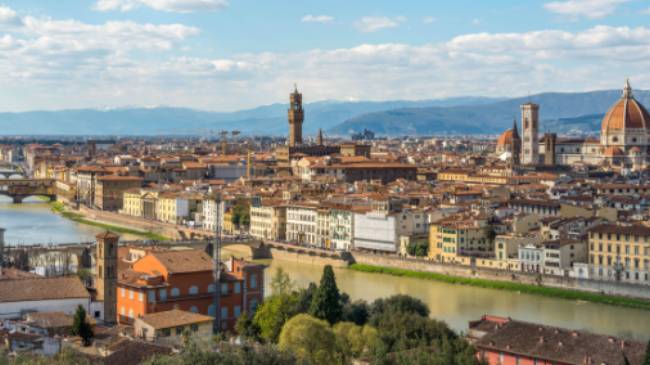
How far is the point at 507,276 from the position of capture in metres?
23.1

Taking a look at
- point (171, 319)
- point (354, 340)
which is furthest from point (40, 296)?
point (354, 340)

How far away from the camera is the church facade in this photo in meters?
51.0

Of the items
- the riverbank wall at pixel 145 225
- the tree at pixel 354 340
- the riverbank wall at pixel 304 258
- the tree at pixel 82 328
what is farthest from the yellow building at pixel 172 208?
the tree at pixel 82 328

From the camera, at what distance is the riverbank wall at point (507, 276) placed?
2106cm

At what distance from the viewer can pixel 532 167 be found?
4912cm

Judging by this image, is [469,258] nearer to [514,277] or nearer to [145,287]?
[514,277]

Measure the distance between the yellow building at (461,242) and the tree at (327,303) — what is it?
418 inches

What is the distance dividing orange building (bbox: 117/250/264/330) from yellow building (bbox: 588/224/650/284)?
8724mm

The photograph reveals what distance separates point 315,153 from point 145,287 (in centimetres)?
4298

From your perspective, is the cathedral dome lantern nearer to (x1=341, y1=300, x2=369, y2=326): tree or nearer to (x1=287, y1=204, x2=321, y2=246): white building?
A: (x1=287, y1=204, x2=321, y2=246): white building

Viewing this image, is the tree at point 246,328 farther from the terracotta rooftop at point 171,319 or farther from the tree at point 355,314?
the tree at point 355,314

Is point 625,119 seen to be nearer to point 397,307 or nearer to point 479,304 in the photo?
point 479,304

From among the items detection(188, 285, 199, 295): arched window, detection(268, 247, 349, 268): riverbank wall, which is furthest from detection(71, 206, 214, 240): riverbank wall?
detection(188, 285, 199, 295): arched window

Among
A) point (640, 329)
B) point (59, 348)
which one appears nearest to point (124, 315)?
point (59, 348)
